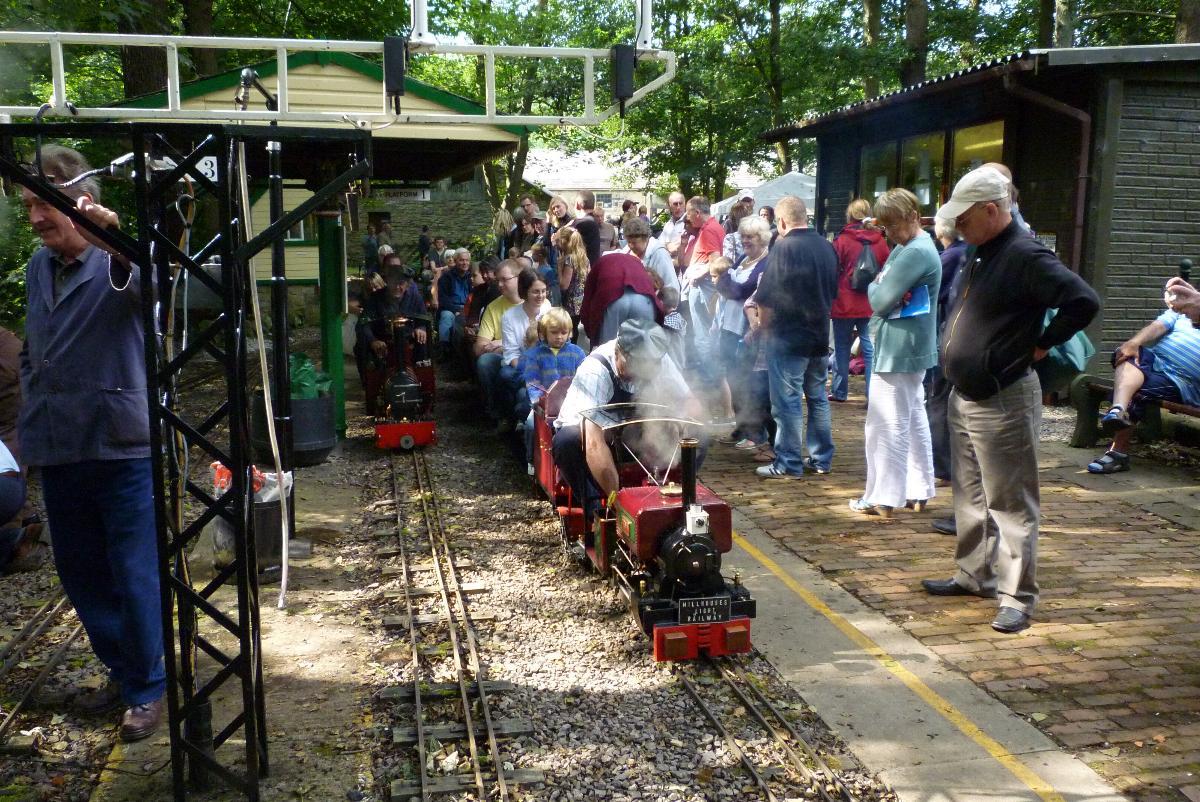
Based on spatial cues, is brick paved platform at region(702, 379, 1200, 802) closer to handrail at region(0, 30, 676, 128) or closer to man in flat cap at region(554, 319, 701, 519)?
man in flat cap at region(554, 319, 701, 519)

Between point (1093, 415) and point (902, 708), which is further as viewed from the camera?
point (1093, 415)

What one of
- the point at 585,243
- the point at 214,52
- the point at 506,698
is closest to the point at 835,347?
the point at 585,243

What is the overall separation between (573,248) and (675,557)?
213 inches

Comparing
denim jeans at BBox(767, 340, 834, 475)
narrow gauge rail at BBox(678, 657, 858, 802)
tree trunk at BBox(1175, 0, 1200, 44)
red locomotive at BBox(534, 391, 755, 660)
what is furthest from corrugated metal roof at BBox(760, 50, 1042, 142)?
narrow gauge rail at BBox(678, 657, 858, 802)

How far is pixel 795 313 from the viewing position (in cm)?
724

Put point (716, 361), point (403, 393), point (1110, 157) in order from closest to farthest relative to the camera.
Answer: point (403, 393), point (716, 361), point (1110, 157)

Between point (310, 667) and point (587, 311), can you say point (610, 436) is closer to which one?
point (310, 667)

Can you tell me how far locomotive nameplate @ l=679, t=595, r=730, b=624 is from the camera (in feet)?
14.7

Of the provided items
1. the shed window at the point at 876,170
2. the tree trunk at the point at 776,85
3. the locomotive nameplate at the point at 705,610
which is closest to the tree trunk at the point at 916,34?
the tree trunk at the point at 776,85

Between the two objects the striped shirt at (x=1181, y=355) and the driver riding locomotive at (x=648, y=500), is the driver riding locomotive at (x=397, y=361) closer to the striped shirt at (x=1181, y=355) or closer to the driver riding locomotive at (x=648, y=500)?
the driver riding locomotive at (x=648, y=500)

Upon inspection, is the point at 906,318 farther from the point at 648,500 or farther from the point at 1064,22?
the point at 1064,22

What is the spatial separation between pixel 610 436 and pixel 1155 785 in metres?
2.81

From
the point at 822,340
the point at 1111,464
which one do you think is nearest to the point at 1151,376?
the point at 1111,464

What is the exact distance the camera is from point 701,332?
993 cm
